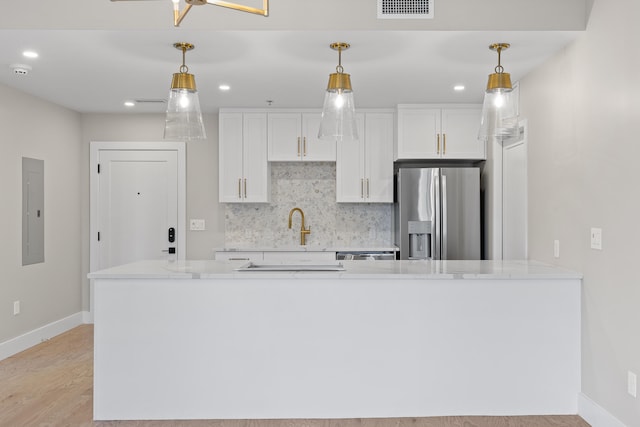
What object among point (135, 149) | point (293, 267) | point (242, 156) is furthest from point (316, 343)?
point (135, 149)

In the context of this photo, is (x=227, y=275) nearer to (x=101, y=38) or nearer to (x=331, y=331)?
(x=331, y=331)

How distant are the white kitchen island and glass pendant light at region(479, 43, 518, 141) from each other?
853mm

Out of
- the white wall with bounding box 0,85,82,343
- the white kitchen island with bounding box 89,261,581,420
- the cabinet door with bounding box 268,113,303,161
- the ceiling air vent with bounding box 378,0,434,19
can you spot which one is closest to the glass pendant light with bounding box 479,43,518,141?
the ceiling air vent with bounding box 378,0,434,19

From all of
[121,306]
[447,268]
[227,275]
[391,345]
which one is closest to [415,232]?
[447,268]

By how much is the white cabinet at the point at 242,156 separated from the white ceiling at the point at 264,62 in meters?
0.36

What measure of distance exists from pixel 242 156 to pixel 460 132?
2.13 m

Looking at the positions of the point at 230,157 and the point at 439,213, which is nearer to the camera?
the point at 439,213

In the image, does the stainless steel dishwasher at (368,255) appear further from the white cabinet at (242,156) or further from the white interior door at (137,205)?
the white interior door at (137,205)

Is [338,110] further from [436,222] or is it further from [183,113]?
[436,222]

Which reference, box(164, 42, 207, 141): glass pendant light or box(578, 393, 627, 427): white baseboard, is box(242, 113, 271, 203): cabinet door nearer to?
box(164, 42, 207, 141): glass pendant light

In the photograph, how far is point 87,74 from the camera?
13.2ft

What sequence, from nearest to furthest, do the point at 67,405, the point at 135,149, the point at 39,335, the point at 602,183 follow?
the point at 602,183
the point at 67,405
the point at 39,335
the point at 135,149

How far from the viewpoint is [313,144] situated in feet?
17.7

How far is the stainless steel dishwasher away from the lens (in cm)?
525
